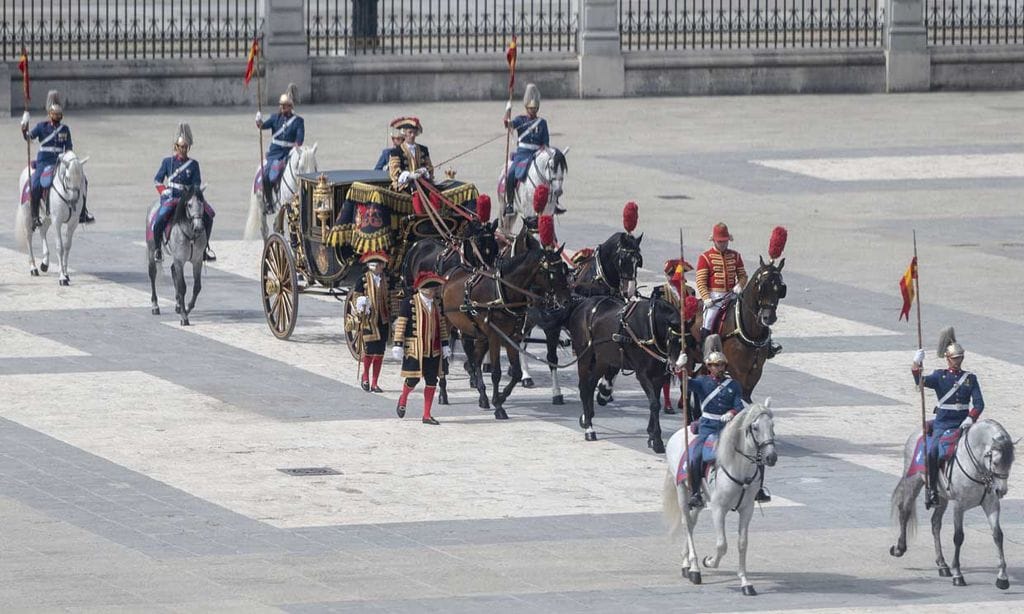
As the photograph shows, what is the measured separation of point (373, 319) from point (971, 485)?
800 centimetres

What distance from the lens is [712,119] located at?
44219 millimetres

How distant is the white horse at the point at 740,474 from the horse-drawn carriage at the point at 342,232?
768cm

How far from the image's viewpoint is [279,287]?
2531cm

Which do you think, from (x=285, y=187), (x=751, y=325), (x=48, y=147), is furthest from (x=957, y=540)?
(x=48, y=147)

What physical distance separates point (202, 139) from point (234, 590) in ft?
85.1

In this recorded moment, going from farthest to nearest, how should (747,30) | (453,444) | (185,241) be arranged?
(747,30), (185,241), (453,444)

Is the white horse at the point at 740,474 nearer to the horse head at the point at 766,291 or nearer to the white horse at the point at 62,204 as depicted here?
the horse head at the point at 766,291

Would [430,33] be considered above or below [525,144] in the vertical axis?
above

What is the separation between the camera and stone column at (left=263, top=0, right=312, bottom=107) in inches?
1751

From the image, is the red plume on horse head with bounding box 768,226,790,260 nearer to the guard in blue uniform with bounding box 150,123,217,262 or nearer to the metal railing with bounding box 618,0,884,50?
the guard in blue uniform with bounding box 150,123,217,262

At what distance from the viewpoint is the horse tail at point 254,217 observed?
98.7 ft

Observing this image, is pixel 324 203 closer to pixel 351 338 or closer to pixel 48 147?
pixel 351 338

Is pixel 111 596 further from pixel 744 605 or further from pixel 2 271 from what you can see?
pixel 2 271

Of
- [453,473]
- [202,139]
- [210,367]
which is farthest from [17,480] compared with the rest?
[202,139]
